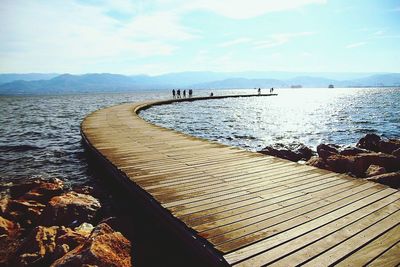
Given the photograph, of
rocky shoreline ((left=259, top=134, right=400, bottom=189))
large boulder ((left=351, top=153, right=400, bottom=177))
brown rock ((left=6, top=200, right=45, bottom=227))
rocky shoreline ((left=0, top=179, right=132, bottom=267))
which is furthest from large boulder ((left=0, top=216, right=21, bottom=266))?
large boulder ((left=351, top=153, right=400, bottom=177))

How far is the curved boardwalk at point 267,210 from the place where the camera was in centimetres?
385

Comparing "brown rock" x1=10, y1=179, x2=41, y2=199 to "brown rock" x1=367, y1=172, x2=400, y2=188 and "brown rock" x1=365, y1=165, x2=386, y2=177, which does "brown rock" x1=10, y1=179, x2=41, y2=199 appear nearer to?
"brown rock" x1=367, y1=172, x2=400, y2=188

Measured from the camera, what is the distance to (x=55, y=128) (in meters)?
24.5

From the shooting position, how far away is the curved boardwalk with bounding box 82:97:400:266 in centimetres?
385

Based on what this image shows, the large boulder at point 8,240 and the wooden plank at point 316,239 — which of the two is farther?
the large boulder at point 8,240

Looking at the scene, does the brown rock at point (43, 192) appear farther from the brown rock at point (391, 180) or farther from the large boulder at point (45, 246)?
the brown rock at point (391, 180)

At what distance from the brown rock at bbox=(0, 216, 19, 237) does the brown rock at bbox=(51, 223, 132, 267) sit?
244 centimetres

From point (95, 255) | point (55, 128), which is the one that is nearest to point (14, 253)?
point (95, 255)

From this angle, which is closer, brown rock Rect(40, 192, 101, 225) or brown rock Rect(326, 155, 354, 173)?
brown rock Rect(40, 192, 101, 225)

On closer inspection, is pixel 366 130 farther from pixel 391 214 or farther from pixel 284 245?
pixel 284 245

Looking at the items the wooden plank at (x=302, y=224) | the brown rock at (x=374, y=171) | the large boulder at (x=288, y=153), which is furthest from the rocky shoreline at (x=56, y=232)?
the large boulder at (x=288, y=153)

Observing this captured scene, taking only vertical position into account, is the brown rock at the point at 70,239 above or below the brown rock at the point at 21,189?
above

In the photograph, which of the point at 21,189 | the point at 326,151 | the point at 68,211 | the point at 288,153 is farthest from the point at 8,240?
the point at 326,151

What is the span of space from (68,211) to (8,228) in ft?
4.07
